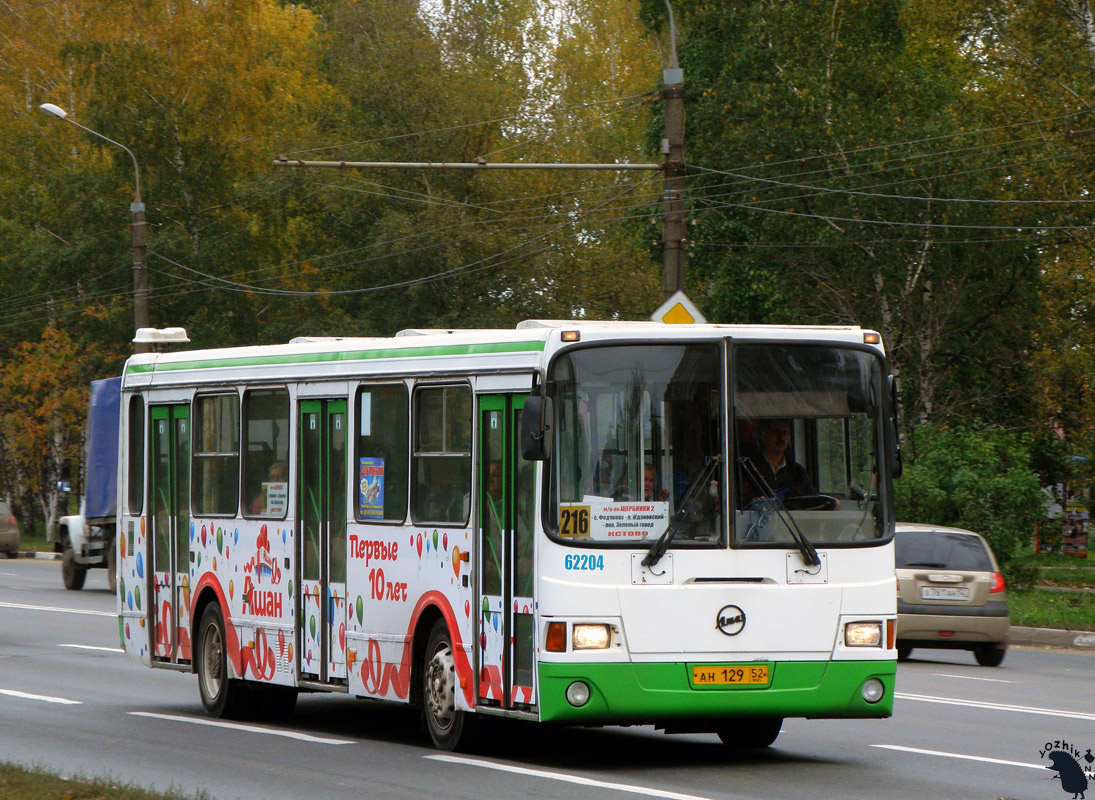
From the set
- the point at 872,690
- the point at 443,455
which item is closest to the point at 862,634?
the point at 872,690

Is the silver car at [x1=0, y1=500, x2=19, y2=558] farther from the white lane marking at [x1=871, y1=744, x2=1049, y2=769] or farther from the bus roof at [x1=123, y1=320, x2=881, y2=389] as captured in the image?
the white lane marking at [x1=871, y1=744, x2=1049, y2=769]

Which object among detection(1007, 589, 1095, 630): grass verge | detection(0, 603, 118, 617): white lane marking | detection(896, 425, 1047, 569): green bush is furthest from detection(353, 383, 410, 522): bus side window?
detection(896, 425, 1047, 569): green bush

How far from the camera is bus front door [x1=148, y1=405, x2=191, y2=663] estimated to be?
1453 centimetres

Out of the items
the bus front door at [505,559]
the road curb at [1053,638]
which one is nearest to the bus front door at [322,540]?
the bus front door at [505,559]

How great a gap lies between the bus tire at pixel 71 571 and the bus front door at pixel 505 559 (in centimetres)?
2097

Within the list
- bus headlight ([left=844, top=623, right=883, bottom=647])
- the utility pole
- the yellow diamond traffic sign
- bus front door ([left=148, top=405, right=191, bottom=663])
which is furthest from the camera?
the utility pole

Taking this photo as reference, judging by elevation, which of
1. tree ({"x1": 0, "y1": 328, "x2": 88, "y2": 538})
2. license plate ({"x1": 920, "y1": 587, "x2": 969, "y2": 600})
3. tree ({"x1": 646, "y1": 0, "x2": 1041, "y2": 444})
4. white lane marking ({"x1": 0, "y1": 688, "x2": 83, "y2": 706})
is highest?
tree ({"x1": 646, "y1": 0, "x2": 1041, "y2": 444})

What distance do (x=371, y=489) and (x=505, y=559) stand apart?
5.83 ft

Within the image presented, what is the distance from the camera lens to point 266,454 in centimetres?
1341

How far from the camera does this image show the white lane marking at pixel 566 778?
366 inches

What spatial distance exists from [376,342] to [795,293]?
25.0 meters

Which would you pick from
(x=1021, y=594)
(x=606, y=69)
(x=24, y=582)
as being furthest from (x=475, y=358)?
(x=606, y=69)

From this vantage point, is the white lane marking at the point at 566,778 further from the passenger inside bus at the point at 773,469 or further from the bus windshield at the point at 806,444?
the passenger inside bus at the point at 773,469

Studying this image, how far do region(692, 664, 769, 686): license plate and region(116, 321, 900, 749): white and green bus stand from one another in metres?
0.01
